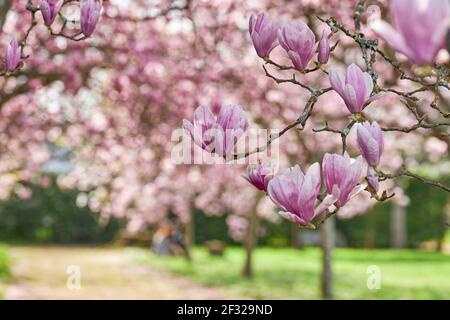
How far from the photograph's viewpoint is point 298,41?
1.81m

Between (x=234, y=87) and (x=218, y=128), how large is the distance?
7.24 metres

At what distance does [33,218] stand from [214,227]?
6.56 m

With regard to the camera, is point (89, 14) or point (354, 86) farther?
point (89, 14)

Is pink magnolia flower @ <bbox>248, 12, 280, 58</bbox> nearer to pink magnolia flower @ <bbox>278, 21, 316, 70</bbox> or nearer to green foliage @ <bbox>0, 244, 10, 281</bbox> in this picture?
pink magnolia flower @ <bbox>278, 21, 316, 70</bbox>

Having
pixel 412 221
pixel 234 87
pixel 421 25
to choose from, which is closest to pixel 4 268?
pixel 234 87

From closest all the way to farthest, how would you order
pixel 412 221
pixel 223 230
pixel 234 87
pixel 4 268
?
pixel 234 87 → pixel 4 268 → pixel 412 221 → pixel 223 230

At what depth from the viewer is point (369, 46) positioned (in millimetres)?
1843

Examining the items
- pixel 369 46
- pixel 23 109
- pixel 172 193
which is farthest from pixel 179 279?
pixel 369 46

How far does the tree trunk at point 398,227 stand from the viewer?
2283 centimetres

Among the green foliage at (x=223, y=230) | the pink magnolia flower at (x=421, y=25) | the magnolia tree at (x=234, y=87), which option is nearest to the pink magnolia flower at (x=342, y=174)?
the magnolia tree at (x=234, y=87)

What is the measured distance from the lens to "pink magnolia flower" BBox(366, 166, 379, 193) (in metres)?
1.63

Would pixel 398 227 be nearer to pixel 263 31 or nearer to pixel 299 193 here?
pixel 263 31

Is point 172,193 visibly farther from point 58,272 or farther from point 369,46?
point 369,46

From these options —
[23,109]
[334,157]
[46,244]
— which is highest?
[23,109]
